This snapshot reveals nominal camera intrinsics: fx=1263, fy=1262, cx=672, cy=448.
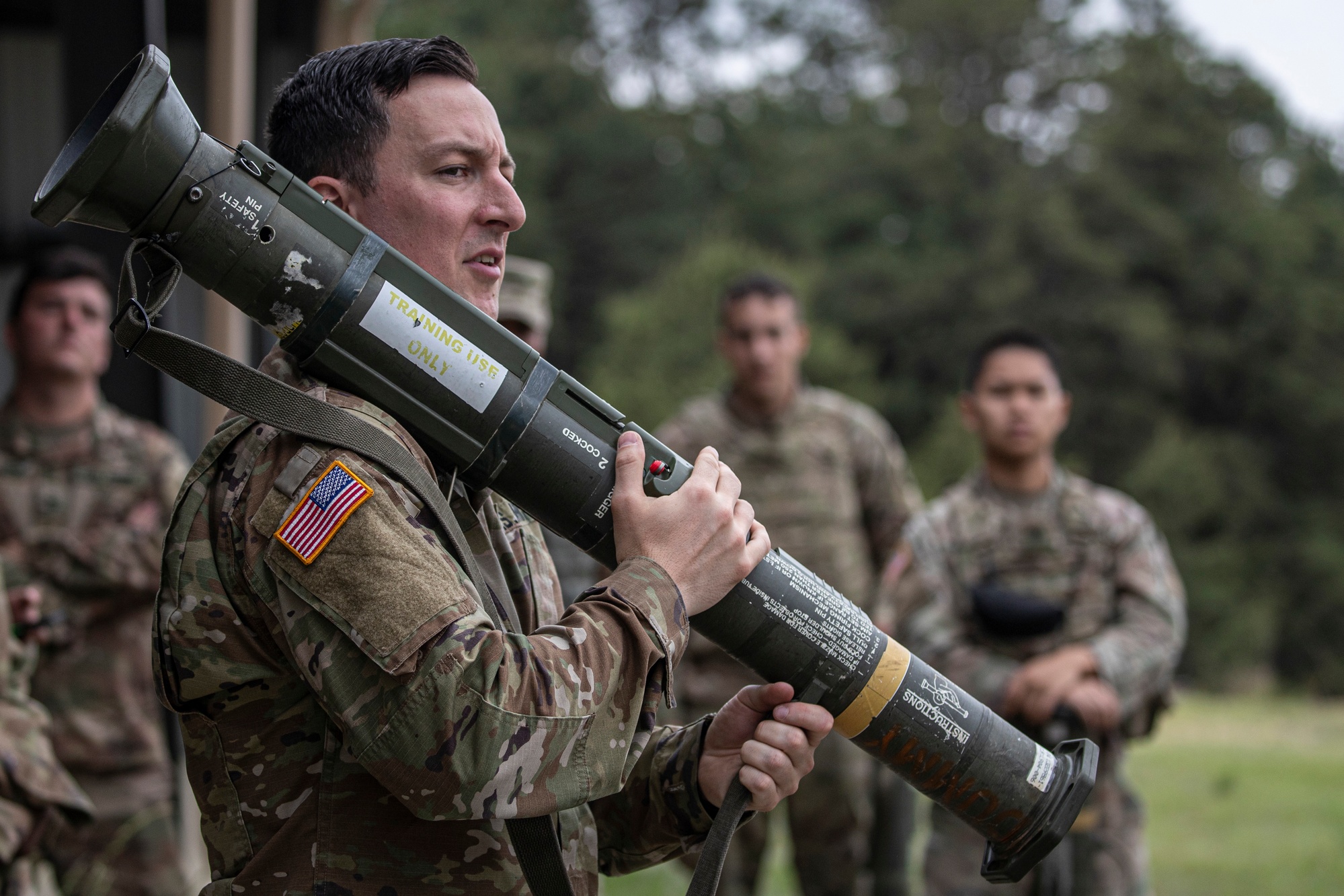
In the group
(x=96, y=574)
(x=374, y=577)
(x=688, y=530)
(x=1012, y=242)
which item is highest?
(x=1012, y=242)

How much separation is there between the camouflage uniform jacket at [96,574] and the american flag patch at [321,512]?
3.27m

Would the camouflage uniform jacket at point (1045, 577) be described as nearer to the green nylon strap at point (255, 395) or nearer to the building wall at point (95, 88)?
the green nylon strap at point (255, 395)

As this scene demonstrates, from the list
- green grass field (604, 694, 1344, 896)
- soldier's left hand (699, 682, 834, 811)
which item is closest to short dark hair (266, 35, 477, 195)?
soldier's left hand (699, 682, 834, 811)

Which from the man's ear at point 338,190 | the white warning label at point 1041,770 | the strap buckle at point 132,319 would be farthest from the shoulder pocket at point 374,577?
the white warning label at point 1041,770

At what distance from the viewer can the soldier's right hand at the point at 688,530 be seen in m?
1.95

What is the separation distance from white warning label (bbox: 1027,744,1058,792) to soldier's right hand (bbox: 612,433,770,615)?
2.22ft

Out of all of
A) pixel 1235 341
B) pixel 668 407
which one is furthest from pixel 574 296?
pixel 1235 341

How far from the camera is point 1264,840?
7.32 metres

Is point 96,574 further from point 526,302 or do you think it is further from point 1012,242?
point 1012,242

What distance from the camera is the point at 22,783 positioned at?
309cm

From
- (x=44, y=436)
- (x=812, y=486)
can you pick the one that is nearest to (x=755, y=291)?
(x=812, y=486)

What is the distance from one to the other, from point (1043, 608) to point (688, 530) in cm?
310

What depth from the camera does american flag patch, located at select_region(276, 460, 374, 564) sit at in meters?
1.70

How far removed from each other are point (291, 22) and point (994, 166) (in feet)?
101
